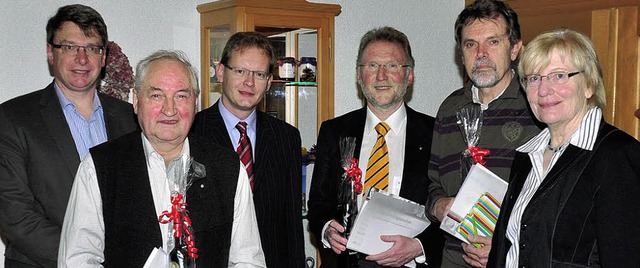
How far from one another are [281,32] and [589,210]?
2.48 m

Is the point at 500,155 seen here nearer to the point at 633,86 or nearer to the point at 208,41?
the point at 633,86

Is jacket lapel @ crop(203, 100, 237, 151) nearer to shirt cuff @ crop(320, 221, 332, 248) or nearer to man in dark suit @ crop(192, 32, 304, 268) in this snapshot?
man in dark suit @ crop(192, 32, 304, 268)

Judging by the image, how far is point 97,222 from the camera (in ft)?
7.84

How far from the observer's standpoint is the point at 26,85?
12.9 feet

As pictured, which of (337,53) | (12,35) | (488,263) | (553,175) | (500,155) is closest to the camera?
(553,175)

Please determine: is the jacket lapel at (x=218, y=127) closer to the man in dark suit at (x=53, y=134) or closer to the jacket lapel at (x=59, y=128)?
the man in dark suit at (x=53, y=134)

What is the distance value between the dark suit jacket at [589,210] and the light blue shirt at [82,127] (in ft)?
6.28

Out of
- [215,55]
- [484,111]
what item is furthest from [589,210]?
[215,55]

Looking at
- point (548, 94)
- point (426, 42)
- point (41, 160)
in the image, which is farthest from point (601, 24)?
point (41, 160)

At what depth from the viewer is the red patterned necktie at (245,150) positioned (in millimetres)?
3246

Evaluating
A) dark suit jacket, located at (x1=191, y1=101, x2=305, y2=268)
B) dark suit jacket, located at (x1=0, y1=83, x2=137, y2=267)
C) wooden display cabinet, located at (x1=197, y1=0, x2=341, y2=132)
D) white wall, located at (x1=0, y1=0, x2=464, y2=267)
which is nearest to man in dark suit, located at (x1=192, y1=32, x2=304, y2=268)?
dark suit jacket, located at (x1=191, y1=101, x2=305, y2=268)

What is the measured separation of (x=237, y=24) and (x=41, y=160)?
4.70 feet

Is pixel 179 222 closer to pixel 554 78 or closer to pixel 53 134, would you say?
pixel 53 134

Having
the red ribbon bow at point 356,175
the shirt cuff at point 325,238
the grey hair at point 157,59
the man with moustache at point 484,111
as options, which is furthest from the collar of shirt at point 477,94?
the grey hair at point 157,59
